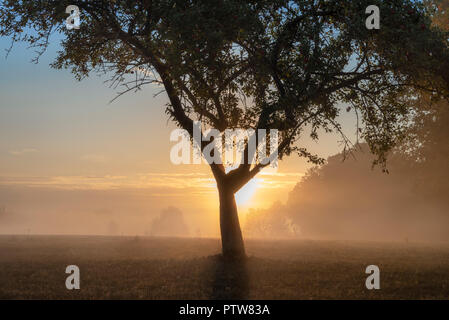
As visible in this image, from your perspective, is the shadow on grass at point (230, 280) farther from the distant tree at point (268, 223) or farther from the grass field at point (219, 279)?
the distant tree at point (268, 223)

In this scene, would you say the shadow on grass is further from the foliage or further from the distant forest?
the distant forest

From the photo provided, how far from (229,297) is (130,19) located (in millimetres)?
14557

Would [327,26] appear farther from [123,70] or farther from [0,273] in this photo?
[0,273]

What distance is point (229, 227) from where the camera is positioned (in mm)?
23578

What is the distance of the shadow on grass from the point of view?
15.3 meters

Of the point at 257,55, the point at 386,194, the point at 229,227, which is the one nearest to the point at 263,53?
the point at 257,55

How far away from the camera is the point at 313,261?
23672 mm

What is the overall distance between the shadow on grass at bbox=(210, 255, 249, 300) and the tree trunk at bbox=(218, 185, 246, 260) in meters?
0.91

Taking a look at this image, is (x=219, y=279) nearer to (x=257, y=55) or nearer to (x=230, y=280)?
(x=230, y=280)

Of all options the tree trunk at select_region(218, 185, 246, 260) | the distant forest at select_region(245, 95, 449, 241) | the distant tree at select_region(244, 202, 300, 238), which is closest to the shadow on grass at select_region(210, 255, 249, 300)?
the tree trunk at select_region(218, 185, 246, 260)

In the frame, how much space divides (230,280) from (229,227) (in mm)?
6030

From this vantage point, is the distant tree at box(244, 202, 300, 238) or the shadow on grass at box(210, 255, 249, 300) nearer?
the shadow on grass at box(210, 255, 249, 300)

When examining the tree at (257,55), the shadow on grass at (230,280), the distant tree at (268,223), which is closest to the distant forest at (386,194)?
the tree at (257,55)
